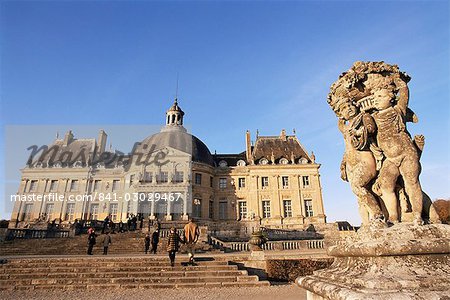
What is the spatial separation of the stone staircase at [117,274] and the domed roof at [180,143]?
3201 cm

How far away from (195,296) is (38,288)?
5.51 metres

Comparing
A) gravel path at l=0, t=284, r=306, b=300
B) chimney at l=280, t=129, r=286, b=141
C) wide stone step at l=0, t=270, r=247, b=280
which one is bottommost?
gravel path at l=0, t=284, r=306, b=300

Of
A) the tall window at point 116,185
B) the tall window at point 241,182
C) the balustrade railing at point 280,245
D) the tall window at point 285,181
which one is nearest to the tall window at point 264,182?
the tall window at point 285,181

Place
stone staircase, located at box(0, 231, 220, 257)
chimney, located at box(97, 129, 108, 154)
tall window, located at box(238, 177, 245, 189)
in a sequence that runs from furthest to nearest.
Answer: chimney, located at box(97, 129, 108, 154)
tall window, located at box(238, 177, 245, 189)
stone staircase, located at box(0, 231, 220, 257)

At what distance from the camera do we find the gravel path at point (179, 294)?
6898 millimetres

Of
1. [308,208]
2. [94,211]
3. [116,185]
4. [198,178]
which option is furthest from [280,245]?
[94,211]

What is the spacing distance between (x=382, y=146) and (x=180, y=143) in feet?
137

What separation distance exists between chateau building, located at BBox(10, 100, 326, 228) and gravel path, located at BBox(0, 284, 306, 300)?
28.1 meters

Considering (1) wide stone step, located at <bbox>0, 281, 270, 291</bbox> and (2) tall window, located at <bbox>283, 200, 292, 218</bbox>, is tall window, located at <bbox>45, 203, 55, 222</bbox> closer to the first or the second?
(2) tall window, located at <bbox>283, 200, 292, 218</bbox>

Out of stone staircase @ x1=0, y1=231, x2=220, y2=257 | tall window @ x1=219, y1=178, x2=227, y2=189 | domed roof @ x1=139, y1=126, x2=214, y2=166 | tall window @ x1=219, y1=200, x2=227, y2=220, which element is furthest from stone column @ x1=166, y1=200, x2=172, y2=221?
stone staircase @ x1=0, y1=231, x2=220, y2=257

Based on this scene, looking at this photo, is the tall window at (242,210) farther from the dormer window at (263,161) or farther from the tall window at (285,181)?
the dormer window at (263,161)

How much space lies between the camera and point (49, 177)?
44156 mm

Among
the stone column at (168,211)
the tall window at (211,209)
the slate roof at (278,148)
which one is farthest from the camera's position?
the slate roof at (278,148)

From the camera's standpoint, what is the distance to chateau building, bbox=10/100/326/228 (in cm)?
3806
